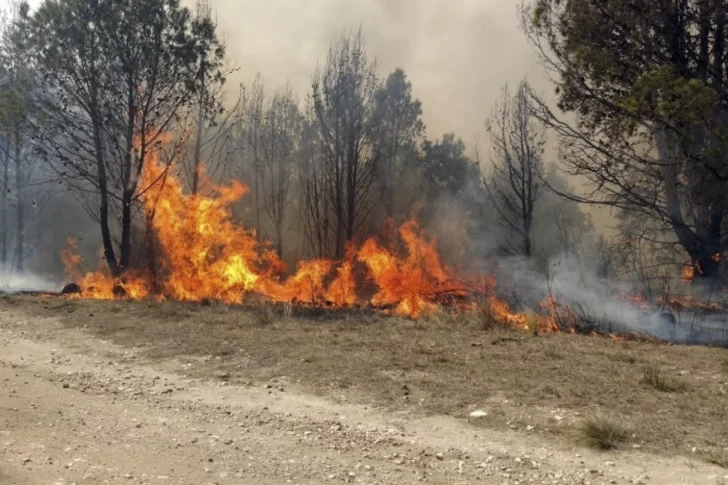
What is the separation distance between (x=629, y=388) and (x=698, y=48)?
7.45m

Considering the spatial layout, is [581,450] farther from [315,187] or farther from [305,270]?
[315,187]

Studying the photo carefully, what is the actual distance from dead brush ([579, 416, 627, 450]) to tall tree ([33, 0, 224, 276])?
14.5m

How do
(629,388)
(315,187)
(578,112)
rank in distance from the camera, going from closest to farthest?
(629,388) < (578,112) < (315,187)

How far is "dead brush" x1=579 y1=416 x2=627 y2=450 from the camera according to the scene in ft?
15.5

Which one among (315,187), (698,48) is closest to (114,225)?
(315,187)

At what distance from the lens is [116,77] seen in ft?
52.9

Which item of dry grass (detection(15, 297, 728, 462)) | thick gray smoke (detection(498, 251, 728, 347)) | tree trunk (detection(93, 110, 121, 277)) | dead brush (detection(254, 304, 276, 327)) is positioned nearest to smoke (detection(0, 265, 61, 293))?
tree trunk (detection(93, 110, 121, 277))

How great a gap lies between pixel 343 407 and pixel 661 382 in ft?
12.0

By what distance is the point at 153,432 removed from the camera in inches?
201

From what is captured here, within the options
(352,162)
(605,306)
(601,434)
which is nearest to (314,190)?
(352,162)

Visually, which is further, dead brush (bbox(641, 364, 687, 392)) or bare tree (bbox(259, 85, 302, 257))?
bare tree (bbox(259, 85, 302, 257))

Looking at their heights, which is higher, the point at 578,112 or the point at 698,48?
the point at 698,48

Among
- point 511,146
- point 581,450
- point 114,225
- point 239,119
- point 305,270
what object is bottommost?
point 581,450

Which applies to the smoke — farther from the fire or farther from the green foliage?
the green foliage
